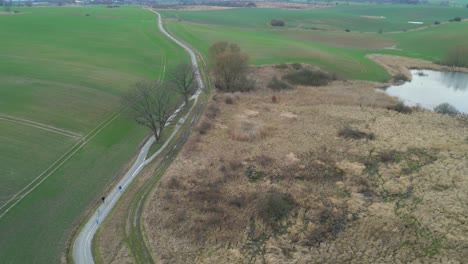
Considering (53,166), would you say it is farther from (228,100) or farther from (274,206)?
(228,100)

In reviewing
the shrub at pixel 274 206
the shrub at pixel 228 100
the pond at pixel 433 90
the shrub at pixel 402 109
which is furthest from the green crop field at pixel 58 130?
the pond at pixel 433 90

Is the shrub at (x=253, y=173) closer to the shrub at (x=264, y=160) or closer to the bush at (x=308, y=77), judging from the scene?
the shrub at (x=264, y=160)

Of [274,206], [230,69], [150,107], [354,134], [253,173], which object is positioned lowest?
[253,173]

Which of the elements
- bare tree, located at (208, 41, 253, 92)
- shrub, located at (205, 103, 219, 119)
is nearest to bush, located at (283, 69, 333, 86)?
bare tree, located at (208, 41, 253, 92)

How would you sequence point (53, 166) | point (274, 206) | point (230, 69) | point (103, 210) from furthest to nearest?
point (230, 69)
point (53, 166)
point (103, 210)
point (274, 206)

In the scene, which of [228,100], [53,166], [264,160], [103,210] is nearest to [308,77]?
[228,100]

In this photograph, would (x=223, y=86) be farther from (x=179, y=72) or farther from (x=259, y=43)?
(x=259, y=43)
